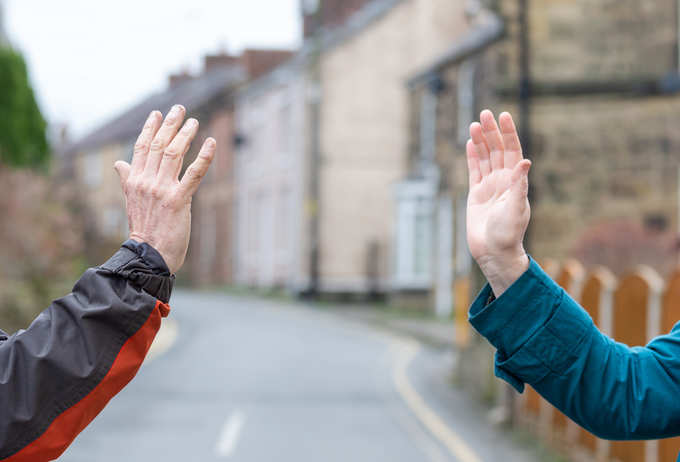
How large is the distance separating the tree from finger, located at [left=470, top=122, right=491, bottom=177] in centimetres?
2194

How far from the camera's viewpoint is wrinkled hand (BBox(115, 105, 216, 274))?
91.0 inches

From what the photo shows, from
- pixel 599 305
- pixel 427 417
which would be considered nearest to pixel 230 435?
pixel 427 417

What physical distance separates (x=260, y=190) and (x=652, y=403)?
37.2m

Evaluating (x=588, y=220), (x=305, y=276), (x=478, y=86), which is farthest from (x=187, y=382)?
(x=305, y=276)

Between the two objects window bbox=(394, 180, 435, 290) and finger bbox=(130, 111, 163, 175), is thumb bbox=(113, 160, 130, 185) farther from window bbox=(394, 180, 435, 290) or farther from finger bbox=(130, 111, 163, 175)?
window bbox=(394, 180, 435, 290)

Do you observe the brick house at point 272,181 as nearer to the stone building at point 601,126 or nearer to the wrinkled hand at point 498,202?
the stone building at point 601,126

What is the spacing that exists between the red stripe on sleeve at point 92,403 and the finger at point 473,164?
799 millimetres

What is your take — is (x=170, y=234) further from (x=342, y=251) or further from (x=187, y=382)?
(x=342, y=251)

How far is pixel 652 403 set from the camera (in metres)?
2.05

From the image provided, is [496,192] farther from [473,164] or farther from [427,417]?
[427,417]

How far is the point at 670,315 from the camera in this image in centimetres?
640

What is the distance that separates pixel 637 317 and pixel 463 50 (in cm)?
1797

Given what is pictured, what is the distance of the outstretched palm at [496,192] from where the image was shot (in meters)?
2.10

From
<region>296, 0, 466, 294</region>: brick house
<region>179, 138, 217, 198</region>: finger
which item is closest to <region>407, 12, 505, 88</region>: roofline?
<region>296, 0, 466, 294</region>: brick house
